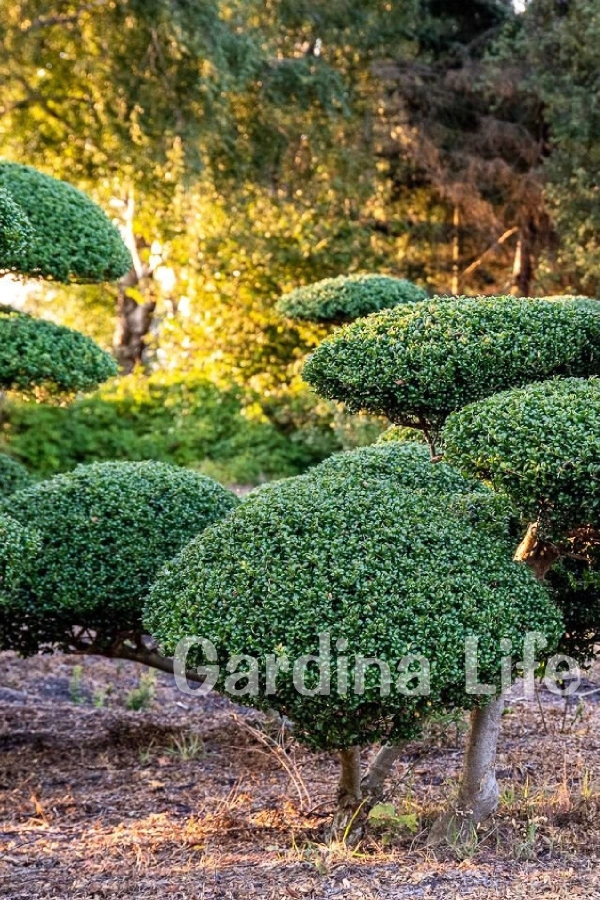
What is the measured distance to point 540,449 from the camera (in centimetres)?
326

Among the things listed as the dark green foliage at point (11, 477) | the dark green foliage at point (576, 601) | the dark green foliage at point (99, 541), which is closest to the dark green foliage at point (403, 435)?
the dark green foliage at point (99, 541)

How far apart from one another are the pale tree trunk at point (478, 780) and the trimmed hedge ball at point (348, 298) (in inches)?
126

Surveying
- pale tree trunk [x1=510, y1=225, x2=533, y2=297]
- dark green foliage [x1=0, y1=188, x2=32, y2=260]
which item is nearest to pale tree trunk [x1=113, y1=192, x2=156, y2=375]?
pale tree trunk [x1=510, y1=225, x2=533, y2=297]

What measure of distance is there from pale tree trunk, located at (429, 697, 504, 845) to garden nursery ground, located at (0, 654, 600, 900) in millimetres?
84

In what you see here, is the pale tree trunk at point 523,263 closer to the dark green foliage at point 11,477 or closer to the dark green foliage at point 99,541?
the dark green foliage at point 11,477

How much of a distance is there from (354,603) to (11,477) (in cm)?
338

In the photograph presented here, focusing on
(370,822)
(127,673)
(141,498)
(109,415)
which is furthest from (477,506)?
(109,415)

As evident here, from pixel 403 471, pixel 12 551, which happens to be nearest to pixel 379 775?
pixel 403 471

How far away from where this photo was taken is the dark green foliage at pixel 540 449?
322 centimetres

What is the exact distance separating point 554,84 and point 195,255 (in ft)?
16.8

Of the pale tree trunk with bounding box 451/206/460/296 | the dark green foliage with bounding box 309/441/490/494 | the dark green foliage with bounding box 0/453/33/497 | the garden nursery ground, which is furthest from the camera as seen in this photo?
the pale tree trunk with bounding box 451/206/460/296

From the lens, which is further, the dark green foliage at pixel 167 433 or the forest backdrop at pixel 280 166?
the dark green foliage at pixel 167 433

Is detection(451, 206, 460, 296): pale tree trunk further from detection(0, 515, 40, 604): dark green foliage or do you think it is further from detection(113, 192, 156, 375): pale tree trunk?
detection(0, 515, 40, 604): dark green foliage

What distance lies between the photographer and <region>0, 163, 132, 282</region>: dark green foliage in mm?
5391
